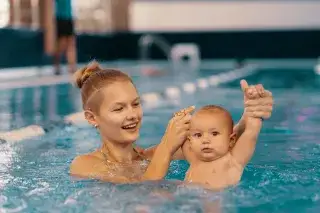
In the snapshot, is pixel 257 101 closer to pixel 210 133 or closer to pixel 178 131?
pixel 210 133

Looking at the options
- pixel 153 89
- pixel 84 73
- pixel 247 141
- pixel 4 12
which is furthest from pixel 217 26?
pixel 247 141

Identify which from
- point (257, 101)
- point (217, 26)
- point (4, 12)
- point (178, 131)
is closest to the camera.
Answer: point (257, 101)

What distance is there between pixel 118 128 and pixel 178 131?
0.23 metres

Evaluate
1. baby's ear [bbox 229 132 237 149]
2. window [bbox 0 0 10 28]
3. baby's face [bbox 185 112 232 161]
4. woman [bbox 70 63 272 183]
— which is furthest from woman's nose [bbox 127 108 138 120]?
window [bbox 0 0 10 28]

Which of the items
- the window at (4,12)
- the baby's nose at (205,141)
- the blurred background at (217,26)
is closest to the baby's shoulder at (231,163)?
the baby's nose at (205,141)

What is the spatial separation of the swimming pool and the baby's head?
0.13m

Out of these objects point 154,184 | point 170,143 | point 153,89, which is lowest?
point 153,89

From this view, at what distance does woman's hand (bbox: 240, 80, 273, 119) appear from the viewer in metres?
2.35

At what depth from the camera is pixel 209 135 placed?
94.8 inches

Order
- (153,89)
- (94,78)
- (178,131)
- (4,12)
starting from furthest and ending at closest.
→ (4,12) → (153,89) → (94,78) → (178,131)

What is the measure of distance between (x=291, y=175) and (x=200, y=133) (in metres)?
0.67

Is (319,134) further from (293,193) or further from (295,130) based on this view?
(293,193)

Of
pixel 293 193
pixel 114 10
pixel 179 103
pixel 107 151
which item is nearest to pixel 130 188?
pixel 107 151

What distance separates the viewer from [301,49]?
62.7 ft
